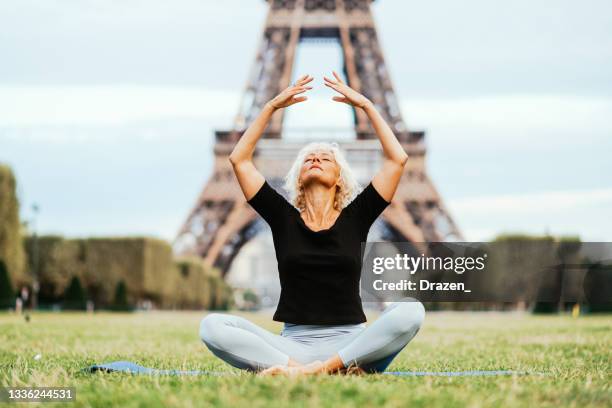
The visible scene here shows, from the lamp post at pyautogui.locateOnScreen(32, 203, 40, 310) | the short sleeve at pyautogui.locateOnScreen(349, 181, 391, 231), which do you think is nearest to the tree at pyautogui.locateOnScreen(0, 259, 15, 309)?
the lamp post at pyautogui.locateOnScreen(32, 203, 40, 310)

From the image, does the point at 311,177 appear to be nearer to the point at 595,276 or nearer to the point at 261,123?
the point at 261,123

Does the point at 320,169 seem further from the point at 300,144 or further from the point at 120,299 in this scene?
the point at 300,144

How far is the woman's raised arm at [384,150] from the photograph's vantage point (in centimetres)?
459

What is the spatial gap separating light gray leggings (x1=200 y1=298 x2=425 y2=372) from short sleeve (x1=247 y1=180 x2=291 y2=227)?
1.74 feet

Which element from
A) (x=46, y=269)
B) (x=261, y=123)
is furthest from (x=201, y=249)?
(x=261, y=123)

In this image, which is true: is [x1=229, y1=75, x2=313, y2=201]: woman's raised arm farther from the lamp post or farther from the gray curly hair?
the lamp post

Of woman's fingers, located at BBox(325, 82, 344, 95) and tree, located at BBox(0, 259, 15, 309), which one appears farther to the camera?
tree, located at BBox(0, 259, 15, 309)

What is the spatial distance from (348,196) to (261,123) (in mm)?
588

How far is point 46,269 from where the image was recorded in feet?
114

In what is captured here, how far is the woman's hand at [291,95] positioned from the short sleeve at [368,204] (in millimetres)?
603

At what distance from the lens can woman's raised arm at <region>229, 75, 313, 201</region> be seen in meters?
4.63

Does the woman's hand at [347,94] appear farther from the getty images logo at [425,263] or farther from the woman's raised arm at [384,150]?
the getty images logo at [425,263]

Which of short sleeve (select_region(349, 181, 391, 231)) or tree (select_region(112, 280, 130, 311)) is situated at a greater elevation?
short sleeve (select_region(349, 181, 391, 231))

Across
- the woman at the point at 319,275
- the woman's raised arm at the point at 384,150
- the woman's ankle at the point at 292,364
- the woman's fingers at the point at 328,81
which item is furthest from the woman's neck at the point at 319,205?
the woman's ankle at the point at 292,364
